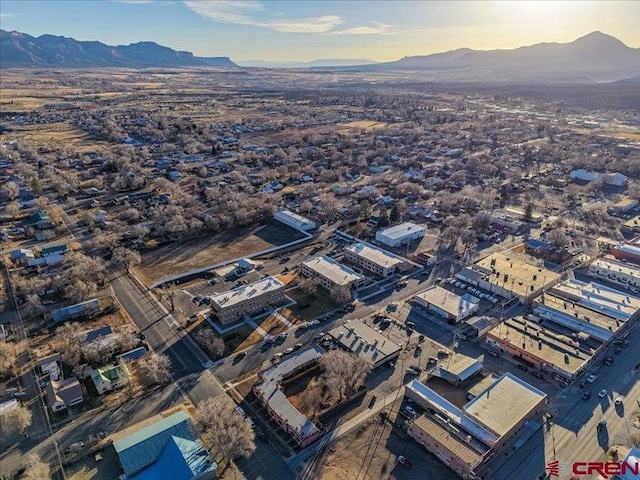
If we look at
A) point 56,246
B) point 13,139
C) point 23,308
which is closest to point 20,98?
point 13,139

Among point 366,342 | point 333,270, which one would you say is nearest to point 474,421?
point 366,342

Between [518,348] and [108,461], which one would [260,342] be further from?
[518,348]

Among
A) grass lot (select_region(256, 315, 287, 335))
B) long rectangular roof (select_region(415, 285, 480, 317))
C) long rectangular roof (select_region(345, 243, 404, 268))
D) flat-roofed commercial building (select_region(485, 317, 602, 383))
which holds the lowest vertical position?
grass lot (select_region(256, 315, 287, 335))

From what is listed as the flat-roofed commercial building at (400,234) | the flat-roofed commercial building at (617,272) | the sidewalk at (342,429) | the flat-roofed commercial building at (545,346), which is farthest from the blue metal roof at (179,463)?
the flat-roofed commercial building at (617,272)

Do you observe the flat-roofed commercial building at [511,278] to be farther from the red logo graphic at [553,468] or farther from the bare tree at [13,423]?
the bare tree at [13,423]

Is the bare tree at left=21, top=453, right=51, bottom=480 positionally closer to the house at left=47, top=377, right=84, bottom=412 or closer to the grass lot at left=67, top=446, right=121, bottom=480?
the grass lot at left=67, top=446, right=121, bottom=480
